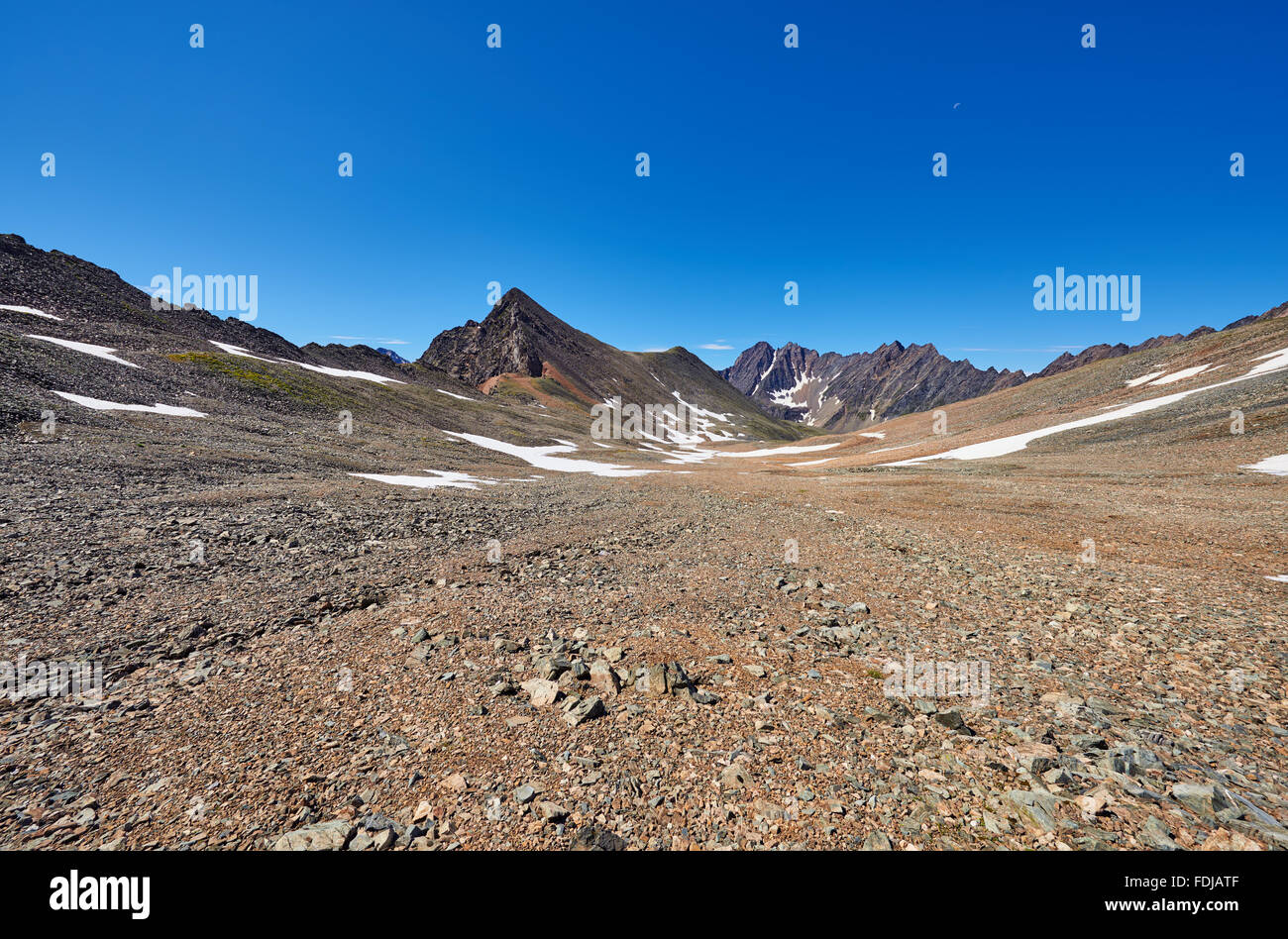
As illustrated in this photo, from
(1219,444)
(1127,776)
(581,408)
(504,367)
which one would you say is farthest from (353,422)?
(504,367)

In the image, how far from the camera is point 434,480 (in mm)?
31000

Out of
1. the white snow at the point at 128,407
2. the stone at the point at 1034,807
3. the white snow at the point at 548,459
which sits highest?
the white snow at the point at 128,407

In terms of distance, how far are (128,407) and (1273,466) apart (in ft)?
260

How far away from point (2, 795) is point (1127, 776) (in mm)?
12295

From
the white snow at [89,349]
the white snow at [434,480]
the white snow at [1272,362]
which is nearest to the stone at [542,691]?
the white snow at [434,480]

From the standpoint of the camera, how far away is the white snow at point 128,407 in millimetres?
32531

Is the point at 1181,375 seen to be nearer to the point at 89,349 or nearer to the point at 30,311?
the point at 89,349

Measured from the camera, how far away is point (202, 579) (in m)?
10.8

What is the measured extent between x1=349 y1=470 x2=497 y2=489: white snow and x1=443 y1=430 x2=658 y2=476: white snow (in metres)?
16.2

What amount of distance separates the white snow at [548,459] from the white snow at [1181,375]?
77092 mm

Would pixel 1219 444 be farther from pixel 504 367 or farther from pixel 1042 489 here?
pixel 504 367

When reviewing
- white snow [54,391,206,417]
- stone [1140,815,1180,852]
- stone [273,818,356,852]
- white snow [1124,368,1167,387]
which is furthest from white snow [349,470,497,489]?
white snow [1124,368,1167,387]

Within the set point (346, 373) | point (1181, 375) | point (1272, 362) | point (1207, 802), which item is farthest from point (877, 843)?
point (346, 373)

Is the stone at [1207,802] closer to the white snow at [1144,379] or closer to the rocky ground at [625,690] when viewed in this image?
the rocky ground at [625,690]
